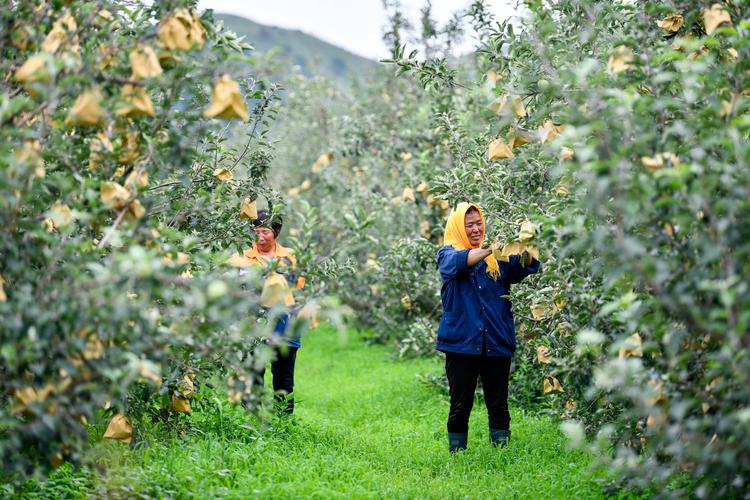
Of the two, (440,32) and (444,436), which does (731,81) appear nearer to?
(444,436)

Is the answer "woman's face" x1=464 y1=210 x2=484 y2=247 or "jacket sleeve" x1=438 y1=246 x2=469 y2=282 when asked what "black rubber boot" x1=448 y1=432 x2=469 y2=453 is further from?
"woman's face" x1=464 y1=210 x2=484 y2=247

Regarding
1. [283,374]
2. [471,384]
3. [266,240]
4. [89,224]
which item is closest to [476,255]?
[471,384]

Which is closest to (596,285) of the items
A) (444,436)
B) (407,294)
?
(444,436)

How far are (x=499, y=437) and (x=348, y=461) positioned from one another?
108cm

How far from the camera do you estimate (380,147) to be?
11086mm

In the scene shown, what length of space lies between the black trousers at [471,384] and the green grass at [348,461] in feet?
0.70

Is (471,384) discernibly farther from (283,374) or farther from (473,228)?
(283,374)

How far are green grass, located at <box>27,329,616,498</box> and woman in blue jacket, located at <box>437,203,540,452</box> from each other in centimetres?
40

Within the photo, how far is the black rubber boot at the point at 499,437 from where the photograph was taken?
532cm

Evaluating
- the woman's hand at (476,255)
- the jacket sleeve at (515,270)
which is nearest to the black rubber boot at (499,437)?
the jacket sleeve at (515,270)

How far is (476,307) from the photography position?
507 centimetres

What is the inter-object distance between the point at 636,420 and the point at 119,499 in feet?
8.49

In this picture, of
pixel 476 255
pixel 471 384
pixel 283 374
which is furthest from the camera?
pixel 283 374

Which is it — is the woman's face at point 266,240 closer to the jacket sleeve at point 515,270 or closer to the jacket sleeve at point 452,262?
the jacket sleeve at point 452,262
